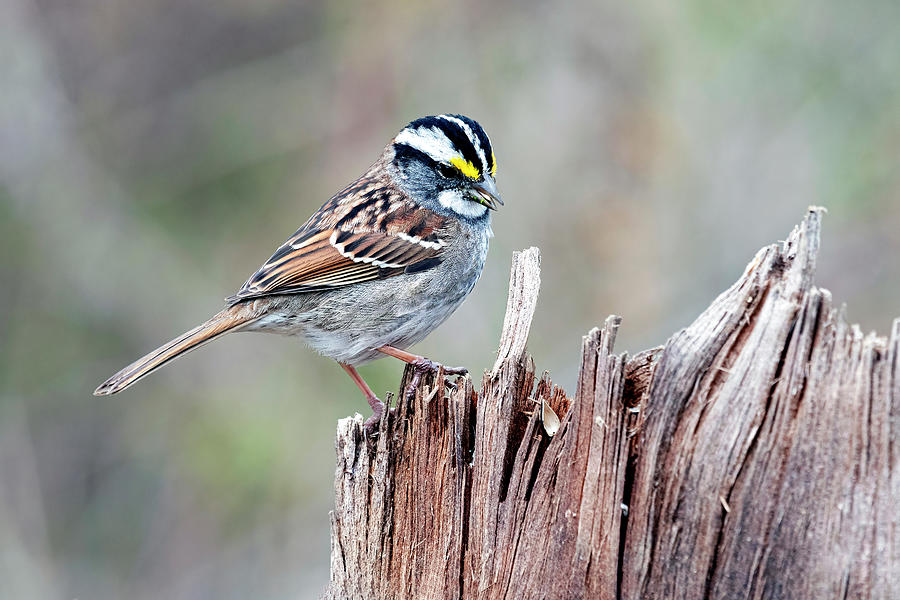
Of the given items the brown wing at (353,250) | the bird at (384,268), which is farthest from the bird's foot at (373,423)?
the brown wing at (353,250)

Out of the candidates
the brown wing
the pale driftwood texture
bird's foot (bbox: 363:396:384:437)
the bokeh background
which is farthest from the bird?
the bokeh background

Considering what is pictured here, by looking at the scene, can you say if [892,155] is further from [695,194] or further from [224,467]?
[224,467]

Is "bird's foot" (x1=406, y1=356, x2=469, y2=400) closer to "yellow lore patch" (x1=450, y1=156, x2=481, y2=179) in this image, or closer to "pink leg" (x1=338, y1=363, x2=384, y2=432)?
"pink leg" (x1=338, y1=363, x2=384, y2=432)

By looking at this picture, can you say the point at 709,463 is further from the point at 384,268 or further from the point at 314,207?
the point at 314,207

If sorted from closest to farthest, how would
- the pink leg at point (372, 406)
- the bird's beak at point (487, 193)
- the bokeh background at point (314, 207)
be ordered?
the pink leg at point (372, 406) → the bird's beak at point (487, 193) → the bokeh background at point (314, 207)

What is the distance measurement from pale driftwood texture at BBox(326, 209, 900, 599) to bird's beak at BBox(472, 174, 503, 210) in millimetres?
1831

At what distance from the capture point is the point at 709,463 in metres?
2.85

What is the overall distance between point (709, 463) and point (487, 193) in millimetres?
2764

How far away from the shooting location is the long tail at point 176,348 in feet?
15.8

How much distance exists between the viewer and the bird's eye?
213 inches

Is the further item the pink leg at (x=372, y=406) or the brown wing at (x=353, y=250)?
the brown wing at (x=353, y=250)

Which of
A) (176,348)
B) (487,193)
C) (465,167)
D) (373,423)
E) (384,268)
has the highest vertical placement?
(465,167)

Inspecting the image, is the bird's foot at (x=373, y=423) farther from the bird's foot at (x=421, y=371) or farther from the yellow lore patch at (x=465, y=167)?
the yellow lore patch at (x=465, y=167)

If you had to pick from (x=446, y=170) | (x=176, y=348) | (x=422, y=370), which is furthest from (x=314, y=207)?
(x=422, y=370)
